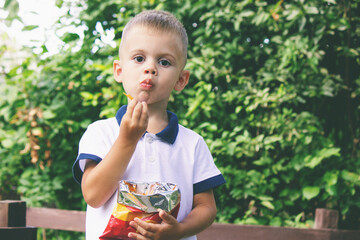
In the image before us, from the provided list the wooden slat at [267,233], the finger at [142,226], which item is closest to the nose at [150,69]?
the finger at [142,226]

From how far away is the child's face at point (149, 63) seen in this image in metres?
1.17

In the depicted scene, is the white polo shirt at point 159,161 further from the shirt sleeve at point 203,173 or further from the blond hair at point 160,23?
the blond hair at point 160,23

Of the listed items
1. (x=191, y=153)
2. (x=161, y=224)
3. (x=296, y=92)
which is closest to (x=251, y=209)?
(x=296, y=92)

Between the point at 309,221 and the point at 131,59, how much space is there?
5.88ft

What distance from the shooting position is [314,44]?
2549 millimetres

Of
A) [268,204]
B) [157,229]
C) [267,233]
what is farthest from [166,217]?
[268,204]

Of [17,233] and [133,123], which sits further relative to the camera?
[17,233]

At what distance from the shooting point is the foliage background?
2447mm

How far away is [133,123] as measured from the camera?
3.51 ft

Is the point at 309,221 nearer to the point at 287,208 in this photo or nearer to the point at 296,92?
the point at 287,208

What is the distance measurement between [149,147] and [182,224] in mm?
258

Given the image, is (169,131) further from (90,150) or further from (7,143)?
(7,143)

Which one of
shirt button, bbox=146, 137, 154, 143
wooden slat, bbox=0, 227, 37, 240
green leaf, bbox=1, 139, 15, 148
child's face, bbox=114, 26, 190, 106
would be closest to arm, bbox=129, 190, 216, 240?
shirt button, bbox=146, 137, 154, 143

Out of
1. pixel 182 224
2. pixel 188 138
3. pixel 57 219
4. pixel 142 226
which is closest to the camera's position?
pixel 142 226
